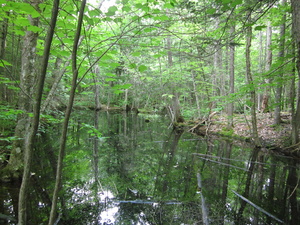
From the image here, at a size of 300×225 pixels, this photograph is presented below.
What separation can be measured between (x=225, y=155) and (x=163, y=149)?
2.49 m

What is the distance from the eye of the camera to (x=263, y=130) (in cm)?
900

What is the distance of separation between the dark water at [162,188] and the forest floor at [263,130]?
1041 mm

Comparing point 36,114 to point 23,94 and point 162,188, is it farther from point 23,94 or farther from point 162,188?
point 162,188

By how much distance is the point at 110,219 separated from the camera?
3074mm

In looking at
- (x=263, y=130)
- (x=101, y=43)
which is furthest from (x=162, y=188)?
(x=263, y=130)

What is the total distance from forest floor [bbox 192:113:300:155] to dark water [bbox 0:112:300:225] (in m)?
1.04

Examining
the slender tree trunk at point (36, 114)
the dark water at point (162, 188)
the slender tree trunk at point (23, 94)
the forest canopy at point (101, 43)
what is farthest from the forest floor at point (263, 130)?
the slender tree trunk at point (23, 94)

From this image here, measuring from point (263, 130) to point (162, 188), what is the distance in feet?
23.8

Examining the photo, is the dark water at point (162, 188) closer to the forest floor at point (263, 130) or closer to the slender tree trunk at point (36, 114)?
the forest floor at point (263, 130)

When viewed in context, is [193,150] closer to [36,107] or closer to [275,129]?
[275,129]

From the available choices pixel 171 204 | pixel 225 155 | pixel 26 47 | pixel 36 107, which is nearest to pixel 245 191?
pixel 171 204

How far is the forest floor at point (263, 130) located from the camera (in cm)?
764

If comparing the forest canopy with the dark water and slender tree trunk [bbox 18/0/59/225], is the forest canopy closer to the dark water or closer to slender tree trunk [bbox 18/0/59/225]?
slender tree trunk [bbox 18/0/59/225]

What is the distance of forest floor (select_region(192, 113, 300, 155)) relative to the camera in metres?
7.64
